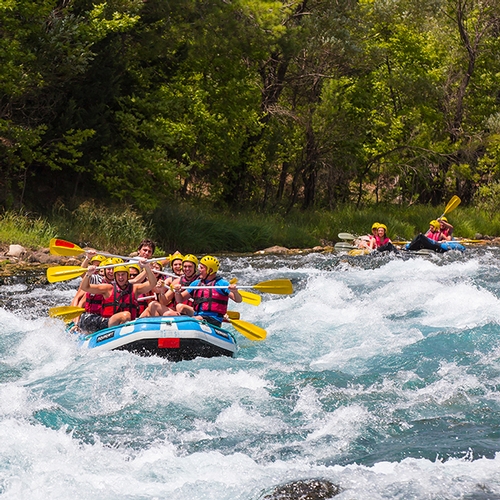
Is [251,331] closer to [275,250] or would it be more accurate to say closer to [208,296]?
[208,296]

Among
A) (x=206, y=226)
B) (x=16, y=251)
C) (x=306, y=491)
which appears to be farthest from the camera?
(x=206, y=226)

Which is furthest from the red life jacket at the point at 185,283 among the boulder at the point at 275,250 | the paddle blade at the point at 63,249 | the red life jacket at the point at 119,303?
the boulder at the point at 275,250

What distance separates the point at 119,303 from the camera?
9438 mm

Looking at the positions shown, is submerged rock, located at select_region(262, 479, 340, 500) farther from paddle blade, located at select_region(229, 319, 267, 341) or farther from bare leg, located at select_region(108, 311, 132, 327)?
paddle blade, located at select_region(229, 319, 267, 341)

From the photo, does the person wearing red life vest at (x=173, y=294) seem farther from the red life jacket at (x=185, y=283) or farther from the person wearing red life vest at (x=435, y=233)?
the person wearing red life vest at (x=435, y=233)

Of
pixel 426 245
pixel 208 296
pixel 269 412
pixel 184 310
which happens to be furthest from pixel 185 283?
pixel 426 245

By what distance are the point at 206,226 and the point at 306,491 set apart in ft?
50.3

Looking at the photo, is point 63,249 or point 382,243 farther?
point 382,243

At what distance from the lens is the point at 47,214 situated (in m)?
19.2

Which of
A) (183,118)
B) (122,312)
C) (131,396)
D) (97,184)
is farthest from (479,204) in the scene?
(131,396)

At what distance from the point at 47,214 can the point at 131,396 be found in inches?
495

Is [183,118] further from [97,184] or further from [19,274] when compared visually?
[19,274]

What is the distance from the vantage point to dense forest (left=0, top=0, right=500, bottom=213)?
18859mm

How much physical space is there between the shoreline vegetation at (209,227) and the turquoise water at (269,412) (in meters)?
6.19
